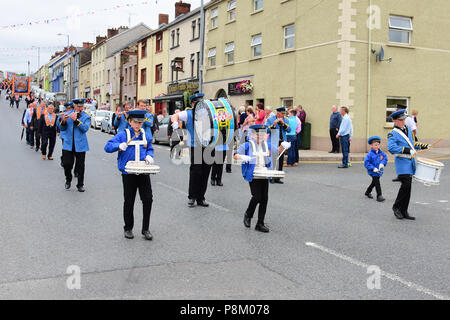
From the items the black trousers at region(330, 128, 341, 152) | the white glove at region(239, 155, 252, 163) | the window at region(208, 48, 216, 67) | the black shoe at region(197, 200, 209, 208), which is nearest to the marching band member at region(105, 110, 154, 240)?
the white glove at region(239, 155, 252, 163)

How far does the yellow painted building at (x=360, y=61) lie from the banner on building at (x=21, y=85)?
52.9 meters

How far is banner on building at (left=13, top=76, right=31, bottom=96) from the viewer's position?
66.2m

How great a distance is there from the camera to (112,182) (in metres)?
10.9

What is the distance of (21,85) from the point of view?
68.8 metres

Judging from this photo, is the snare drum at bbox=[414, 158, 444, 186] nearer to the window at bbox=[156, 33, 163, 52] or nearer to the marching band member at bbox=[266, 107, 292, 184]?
the marching band member at bbox=[266, 107, 292, 184]

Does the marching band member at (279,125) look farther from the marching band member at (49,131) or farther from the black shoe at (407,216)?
the marching band member at (49,131)

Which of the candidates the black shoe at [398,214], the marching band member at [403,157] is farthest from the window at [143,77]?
the black shoe at [398,214]

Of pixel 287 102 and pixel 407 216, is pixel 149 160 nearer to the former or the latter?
pixel 407 216

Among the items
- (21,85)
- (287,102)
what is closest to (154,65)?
(287,102)

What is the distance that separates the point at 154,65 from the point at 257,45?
18.7 metres

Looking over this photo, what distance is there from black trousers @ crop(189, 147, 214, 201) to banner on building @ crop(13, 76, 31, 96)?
2531 inches

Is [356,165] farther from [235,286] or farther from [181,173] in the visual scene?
[235,286]

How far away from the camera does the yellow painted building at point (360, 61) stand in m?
19.7

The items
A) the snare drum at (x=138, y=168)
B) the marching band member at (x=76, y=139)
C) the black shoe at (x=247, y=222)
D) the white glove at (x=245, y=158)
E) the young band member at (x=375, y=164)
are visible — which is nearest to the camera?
the snare drum at (x=138, y=168)
